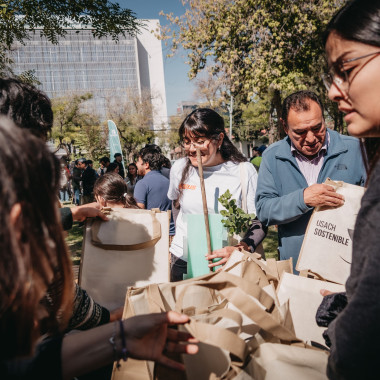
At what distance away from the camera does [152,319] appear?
1.03 m

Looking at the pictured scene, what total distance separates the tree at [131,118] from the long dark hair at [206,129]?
1382 inches

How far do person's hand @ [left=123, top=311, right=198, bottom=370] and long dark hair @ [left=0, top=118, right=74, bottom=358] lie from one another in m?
0.28

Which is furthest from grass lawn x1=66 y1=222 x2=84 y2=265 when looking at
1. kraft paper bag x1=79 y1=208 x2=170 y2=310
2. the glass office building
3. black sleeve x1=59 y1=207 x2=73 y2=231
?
the glass office building

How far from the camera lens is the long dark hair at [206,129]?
231cm

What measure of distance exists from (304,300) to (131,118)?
3851 cm

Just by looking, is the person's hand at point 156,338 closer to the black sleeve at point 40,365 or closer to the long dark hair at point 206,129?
the black sleeve at point 40,365

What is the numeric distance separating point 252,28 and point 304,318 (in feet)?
32.8

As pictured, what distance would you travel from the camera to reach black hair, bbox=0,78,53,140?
132cm

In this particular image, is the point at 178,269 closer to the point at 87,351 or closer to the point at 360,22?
the point at 87,351

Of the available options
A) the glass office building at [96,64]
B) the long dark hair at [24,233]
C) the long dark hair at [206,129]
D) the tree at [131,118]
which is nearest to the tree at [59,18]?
the long dark hair at [206,129]

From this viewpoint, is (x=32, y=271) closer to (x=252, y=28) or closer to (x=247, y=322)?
(x=247, y=322)

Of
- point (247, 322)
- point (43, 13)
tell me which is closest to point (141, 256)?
point (247, 322)

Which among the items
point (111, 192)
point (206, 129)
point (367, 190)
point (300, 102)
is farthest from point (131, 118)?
point (367, 190)

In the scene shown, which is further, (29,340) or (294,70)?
(294,70)
